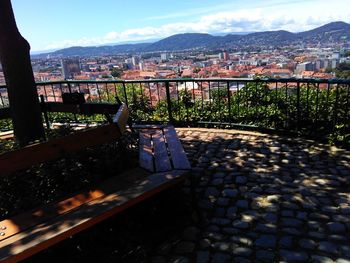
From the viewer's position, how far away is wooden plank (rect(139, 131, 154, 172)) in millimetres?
4241

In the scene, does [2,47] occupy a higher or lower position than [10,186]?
higher

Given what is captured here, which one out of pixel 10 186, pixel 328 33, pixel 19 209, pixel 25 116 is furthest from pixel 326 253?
pixel 328 33

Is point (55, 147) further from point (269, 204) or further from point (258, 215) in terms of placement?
point (269, 204)

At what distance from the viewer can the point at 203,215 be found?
414 cm

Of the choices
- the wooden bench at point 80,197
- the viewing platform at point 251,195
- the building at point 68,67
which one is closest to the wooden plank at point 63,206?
the wooden bench at point 80,197

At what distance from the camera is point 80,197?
3.55m

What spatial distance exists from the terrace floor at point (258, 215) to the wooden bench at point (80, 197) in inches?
15.6

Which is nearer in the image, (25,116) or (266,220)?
(266,220)

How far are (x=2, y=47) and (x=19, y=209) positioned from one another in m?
2.64

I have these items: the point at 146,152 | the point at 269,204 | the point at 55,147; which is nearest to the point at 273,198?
the point at 269,204

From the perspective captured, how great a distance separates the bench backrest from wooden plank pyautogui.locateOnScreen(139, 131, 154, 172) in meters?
0.48

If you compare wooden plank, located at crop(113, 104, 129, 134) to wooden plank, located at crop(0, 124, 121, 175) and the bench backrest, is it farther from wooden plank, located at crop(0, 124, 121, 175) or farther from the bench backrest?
wooden plank, located at crop(0, 124, 121, 175)

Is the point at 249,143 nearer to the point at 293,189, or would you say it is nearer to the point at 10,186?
the point at 293,189

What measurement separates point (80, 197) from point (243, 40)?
484 ft
